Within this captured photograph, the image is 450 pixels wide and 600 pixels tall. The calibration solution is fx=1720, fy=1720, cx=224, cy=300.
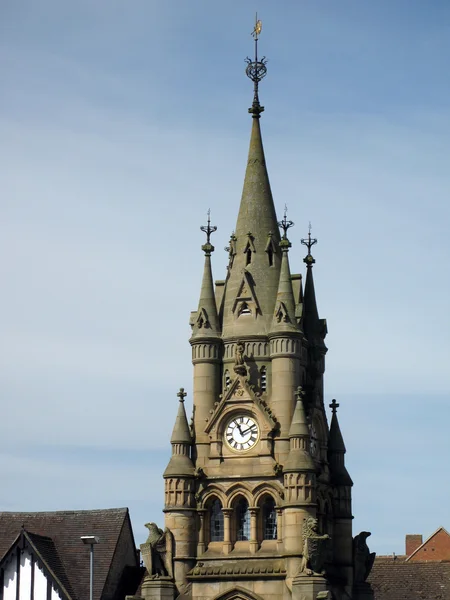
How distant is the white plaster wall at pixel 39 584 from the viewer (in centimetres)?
8256

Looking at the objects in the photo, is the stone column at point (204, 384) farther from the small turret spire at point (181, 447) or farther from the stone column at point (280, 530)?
the stone column at point (280, 530)

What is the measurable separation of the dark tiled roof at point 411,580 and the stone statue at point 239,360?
18.3 m

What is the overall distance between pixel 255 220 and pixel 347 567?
1784 cm

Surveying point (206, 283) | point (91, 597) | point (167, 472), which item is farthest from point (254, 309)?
point (91, 597)

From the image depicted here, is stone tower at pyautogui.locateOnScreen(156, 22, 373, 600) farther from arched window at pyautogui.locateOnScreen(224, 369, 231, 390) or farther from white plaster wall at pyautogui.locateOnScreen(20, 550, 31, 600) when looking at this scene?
white plaster wall at pyautogui.locateOnScreen(20, 550, 31, 600)

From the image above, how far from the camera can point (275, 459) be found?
81312mm

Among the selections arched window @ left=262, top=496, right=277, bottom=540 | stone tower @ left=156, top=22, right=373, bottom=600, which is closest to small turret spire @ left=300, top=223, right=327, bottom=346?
stone tower @ left=156, top=22, right=373, bottom=600

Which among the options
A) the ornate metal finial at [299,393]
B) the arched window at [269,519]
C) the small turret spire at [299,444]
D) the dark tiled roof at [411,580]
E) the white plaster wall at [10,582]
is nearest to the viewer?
the small turret spire at [299,444]

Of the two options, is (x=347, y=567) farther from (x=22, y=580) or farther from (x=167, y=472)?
(x=22, y=580)

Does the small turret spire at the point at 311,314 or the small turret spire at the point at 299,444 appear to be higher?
the small turret spire at the point at 311,314

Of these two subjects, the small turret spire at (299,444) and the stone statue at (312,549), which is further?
the small turret spire at (299,444)

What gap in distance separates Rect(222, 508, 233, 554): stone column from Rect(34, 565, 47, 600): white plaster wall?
29.6 feet

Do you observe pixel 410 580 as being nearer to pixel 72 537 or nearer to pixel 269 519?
pixel 269 519

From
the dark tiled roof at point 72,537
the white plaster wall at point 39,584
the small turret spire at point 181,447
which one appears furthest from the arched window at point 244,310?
the white plaster wall at point 39,584
